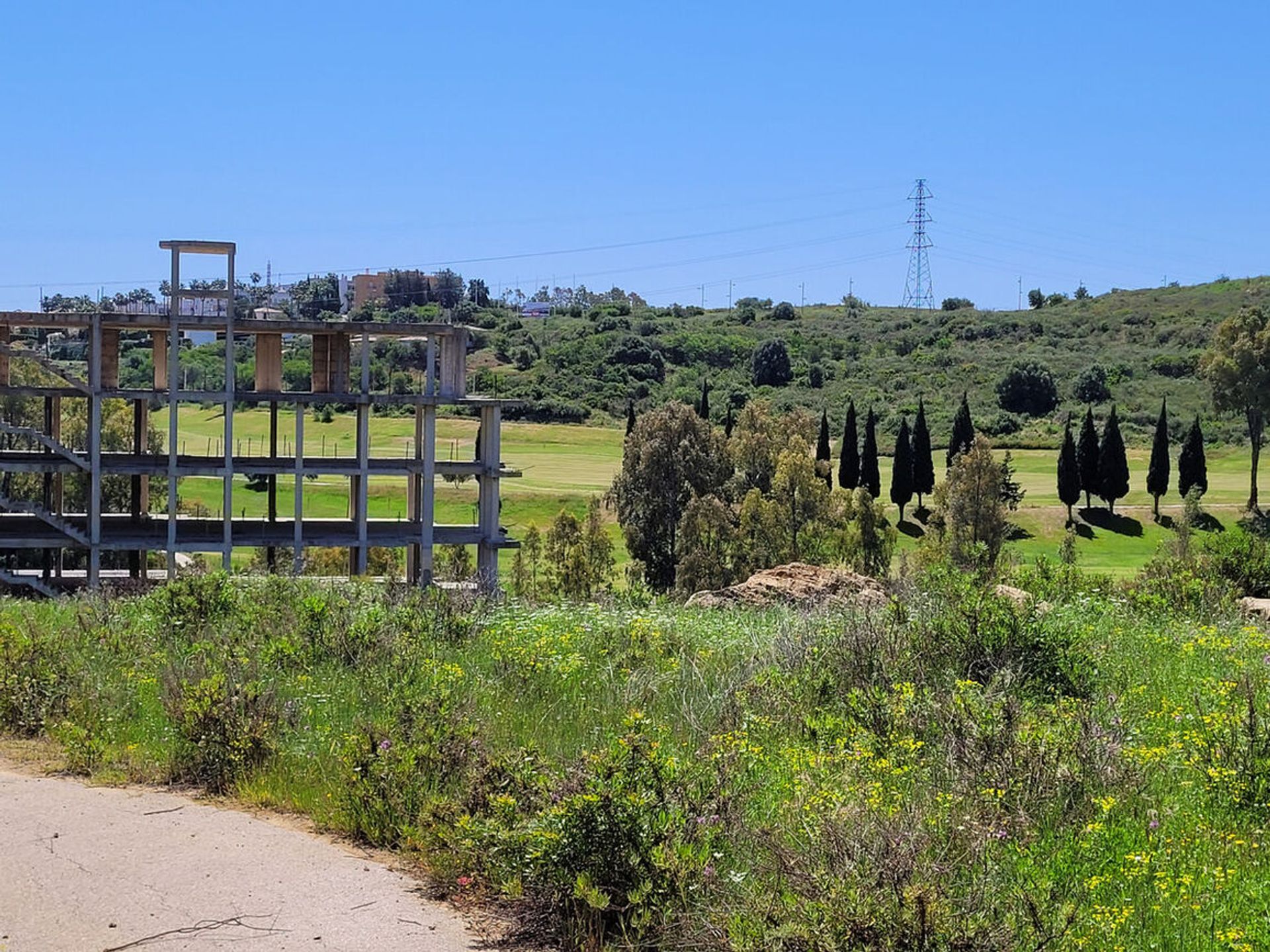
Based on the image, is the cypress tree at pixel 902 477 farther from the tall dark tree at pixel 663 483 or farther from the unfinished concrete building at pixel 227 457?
the unfinished concrete building at pixel 227 457

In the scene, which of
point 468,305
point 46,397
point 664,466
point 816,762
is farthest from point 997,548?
point 468,305

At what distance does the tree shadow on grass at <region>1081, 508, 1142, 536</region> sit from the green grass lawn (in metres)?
0.07

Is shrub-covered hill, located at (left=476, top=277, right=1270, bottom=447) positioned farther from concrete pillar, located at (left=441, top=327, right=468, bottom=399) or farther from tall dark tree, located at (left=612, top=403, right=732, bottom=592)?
concrete pillar, located at (left=441, top=327, right=468, bottom=399)

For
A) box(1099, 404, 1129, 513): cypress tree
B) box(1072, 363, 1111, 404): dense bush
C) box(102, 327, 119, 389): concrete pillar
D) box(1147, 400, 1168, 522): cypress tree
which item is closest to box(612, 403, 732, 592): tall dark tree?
box(102, 327, 119, 389): concrete pillar

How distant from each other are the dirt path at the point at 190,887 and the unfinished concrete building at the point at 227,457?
36.8m

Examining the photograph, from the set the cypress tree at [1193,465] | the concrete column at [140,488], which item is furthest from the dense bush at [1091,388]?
the concrete column at [140,488]

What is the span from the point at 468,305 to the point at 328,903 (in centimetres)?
15813

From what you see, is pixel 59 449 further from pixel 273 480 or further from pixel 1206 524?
pixel 1206 524

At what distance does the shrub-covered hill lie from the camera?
Result: 108625 millimetres

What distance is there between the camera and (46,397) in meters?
49.9

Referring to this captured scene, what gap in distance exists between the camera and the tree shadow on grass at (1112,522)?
66688 mm

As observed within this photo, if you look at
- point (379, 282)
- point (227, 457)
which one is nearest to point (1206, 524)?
point (227, 457)

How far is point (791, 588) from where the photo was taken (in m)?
19.3

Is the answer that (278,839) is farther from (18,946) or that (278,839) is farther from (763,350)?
(763,350)
